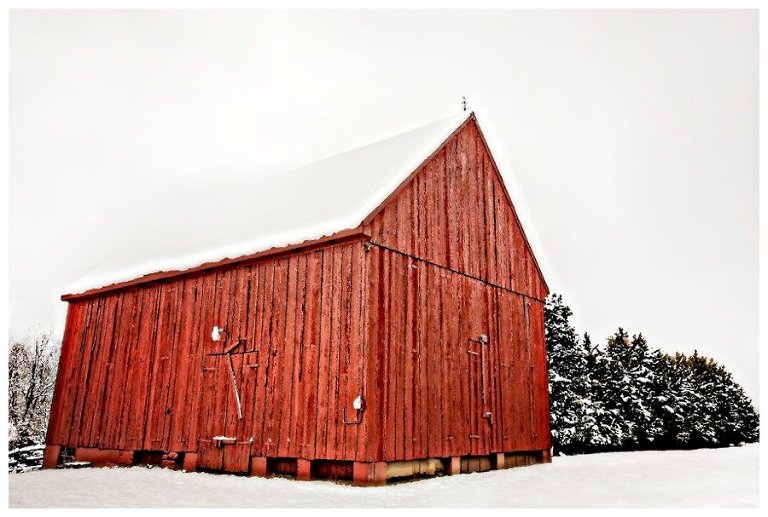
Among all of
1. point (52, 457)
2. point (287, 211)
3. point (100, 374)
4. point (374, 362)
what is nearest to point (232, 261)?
point (287, 211)

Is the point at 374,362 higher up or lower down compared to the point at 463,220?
lower down

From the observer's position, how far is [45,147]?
30484 millimetres

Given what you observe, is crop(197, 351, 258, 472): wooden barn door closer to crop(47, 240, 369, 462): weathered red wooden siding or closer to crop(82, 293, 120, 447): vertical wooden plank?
crop(47, 240, 369, 462): weathered red wooden siding

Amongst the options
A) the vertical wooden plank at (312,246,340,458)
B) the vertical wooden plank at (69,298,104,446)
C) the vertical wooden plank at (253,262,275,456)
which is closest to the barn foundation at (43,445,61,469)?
the vertical wooden plank at (69,298,104,446)

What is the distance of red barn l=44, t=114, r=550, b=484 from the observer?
10523mm

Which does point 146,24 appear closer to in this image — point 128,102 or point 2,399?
point 128,102

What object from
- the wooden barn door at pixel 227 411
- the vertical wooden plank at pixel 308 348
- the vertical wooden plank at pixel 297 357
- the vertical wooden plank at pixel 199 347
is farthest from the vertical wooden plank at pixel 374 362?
the vertical wooden plank at pixel 199 347

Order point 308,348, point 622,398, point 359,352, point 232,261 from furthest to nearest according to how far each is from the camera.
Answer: point 622,398, point 232,261, point 308,348, point 359,352

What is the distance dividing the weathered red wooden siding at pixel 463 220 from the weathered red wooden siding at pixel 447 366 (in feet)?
1.17

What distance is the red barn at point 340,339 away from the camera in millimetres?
10523

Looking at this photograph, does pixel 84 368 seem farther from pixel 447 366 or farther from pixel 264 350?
pixel 447 366

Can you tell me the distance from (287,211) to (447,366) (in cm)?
465

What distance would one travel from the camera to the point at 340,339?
10531mm

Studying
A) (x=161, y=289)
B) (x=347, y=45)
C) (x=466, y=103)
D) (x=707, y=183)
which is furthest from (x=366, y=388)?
(x=707, y=183)
